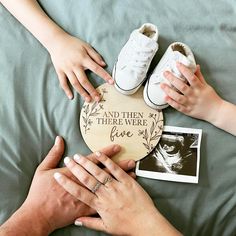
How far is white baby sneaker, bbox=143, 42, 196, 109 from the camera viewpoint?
3.51 feet

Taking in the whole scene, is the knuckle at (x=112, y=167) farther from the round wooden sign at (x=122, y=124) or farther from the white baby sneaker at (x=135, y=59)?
the white baby sneaker at (x=135, y=59)

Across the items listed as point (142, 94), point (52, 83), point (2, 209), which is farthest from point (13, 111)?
point (142, 94)

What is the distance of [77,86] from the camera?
1.11 m

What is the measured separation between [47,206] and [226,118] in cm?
51

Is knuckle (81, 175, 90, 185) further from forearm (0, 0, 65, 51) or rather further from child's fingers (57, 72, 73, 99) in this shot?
forearm (0, 0, 65, 51)

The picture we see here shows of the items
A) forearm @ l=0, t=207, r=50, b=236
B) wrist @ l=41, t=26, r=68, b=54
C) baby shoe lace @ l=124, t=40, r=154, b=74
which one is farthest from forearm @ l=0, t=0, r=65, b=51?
forearm @ l=0, t=207, r=50, b=236

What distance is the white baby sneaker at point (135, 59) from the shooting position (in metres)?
1.07

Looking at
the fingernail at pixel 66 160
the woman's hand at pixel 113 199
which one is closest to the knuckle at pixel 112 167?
the woman's hand at pixel 113 199

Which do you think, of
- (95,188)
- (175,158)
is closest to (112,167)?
(95,188)

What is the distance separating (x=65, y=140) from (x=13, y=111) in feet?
0.51

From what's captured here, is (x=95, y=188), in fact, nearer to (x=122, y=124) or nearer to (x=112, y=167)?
(x=112, y=167)

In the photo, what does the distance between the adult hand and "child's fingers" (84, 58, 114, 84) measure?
0.71ft

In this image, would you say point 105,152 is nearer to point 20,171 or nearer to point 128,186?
point 128,186

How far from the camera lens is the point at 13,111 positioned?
1.08 m
